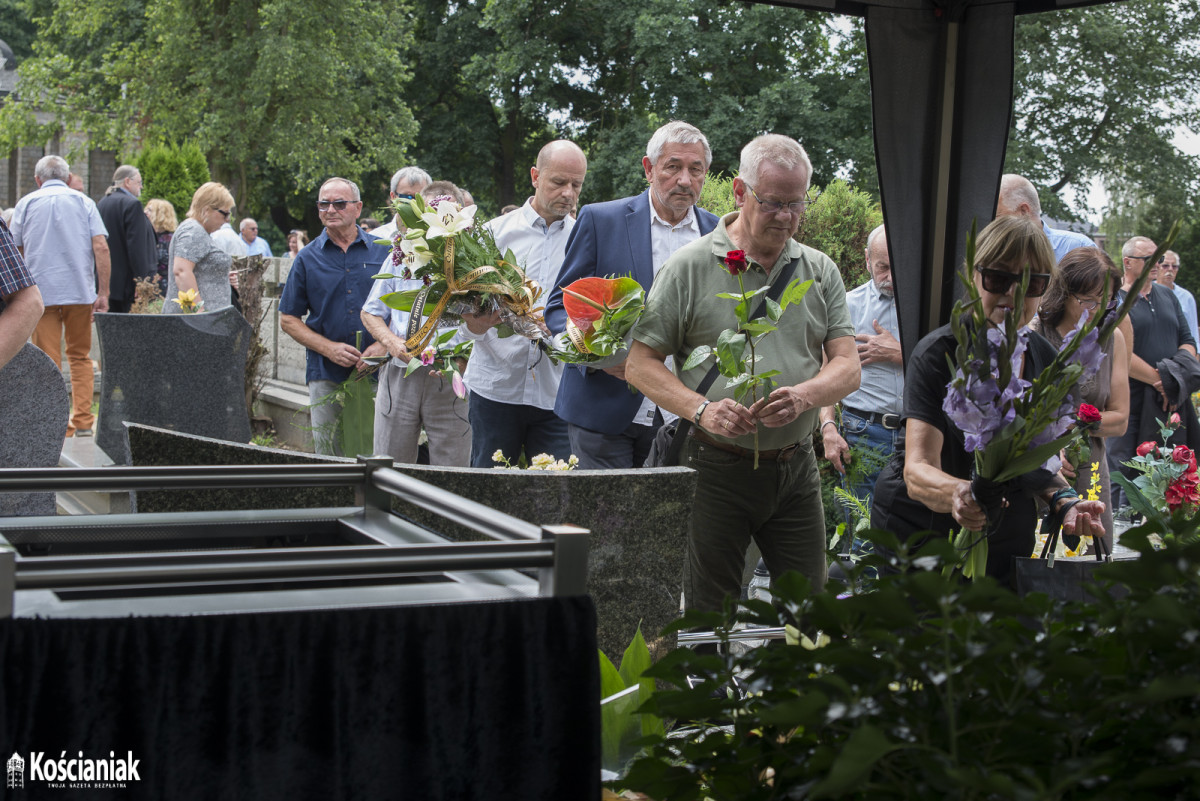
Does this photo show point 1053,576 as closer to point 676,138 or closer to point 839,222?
point 676,138

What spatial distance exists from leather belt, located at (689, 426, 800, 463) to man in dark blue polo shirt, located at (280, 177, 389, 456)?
10.1 feet

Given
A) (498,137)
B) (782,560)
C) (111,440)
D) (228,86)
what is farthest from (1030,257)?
(498,137)

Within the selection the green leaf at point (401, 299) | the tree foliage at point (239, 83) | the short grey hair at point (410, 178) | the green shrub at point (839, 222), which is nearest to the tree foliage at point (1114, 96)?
the tree foliage at point (239, 83)

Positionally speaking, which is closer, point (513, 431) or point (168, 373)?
point (513, 431)

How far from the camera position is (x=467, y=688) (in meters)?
1.38

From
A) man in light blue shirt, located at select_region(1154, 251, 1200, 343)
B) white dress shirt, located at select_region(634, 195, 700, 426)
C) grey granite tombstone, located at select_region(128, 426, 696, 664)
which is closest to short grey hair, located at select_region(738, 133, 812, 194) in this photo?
white dress shirt, located at select_region(634, 195, 700, 426)

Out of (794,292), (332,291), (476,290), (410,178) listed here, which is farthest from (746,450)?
(410,178)

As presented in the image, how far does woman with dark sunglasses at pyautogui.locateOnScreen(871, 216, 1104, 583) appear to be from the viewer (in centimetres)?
297

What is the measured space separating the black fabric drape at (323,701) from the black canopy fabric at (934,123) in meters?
2.69

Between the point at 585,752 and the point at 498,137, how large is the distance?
3605cm

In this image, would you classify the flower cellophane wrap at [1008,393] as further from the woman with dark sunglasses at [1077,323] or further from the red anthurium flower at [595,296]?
the woman with dark sunglasses at [1077,323]

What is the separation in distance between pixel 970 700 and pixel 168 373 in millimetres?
6873

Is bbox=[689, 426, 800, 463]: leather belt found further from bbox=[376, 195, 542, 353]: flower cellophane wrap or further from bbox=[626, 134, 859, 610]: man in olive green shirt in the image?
bbox=[376, 195, 542, 353]: flower cellophane wrap

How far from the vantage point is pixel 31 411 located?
3.75 m
